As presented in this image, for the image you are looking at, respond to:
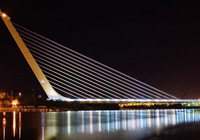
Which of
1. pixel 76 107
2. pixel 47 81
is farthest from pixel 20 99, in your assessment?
pixel 47 81

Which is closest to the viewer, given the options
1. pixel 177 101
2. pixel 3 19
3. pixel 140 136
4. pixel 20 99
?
pixel 140 136

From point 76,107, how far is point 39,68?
22340 millimetres

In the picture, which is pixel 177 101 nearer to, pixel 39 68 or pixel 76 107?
pixel 76 107

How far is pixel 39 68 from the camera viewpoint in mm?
35688

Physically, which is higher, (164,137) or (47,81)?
(47,81)


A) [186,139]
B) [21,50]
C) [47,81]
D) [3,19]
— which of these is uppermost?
[3,19]

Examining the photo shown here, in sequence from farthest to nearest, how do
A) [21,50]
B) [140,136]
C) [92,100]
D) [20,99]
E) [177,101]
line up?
[20,99]
[177,101]
[92,100]
[21,50]
[140,136]

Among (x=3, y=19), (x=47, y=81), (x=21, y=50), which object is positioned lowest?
(x=47, y=81)

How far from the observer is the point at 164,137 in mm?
14914

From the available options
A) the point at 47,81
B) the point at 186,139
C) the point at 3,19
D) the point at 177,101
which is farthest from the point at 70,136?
the point at 177,101

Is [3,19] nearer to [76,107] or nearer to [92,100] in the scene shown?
[92,100]

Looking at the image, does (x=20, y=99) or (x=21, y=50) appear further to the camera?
(x=20, y=99)

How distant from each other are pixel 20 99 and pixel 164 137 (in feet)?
148

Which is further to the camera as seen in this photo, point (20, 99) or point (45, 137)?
point (20, 99)
